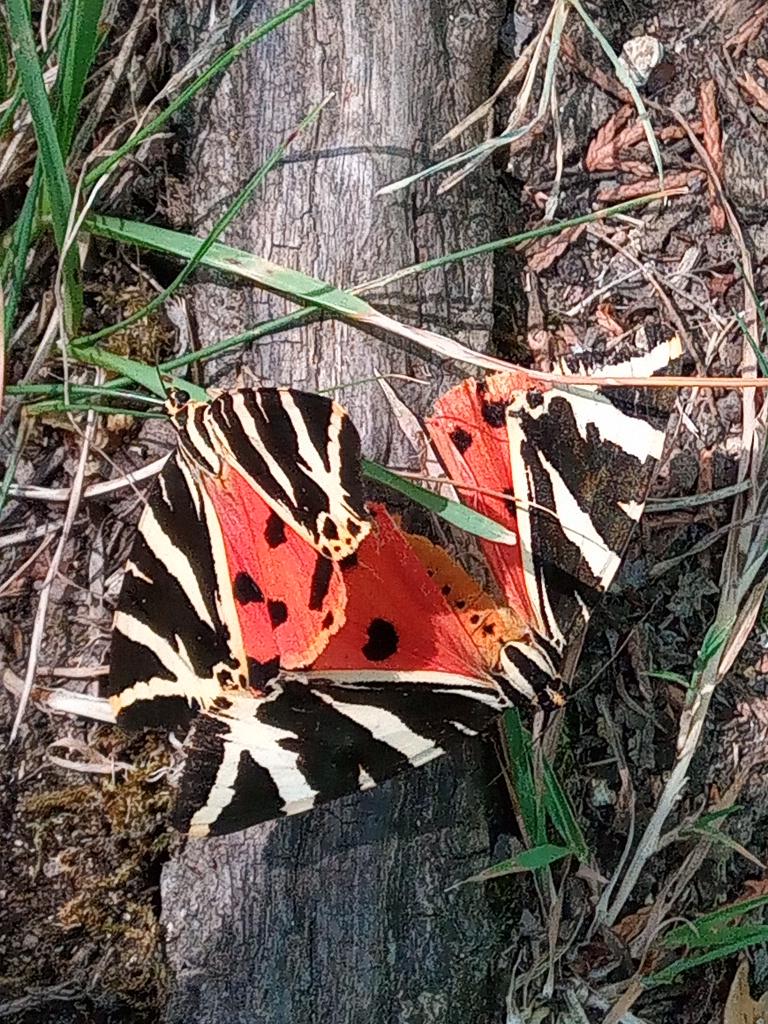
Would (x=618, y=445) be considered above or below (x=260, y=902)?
above

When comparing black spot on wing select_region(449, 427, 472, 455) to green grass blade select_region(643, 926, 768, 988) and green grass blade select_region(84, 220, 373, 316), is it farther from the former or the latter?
green grass blade select_region(643, 926, 768, 988)

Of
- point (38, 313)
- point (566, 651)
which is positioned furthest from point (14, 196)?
point (566, 651)

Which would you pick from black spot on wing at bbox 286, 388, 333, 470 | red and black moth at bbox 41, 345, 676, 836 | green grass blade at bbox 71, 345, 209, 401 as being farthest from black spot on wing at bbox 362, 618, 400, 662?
green grass blade at bbox 71, 345, 209, 401

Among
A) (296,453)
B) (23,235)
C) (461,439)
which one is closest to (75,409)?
(23,235)

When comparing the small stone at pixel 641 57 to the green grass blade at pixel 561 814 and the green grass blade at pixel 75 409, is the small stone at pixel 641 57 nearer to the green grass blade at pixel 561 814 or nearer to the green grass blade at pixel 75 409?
the green grass blade at pixel 75 409

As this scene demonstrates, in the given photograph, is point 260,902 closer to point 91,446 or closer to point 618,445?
point 91,446

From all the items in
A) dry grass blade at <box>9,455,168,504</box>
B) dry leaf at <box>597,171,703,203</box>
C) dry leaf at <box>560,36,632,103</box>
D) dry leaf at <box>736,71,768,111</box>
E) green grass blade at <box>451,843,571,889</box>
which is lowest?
green grass blade at <box>451,843,571,889</box>
